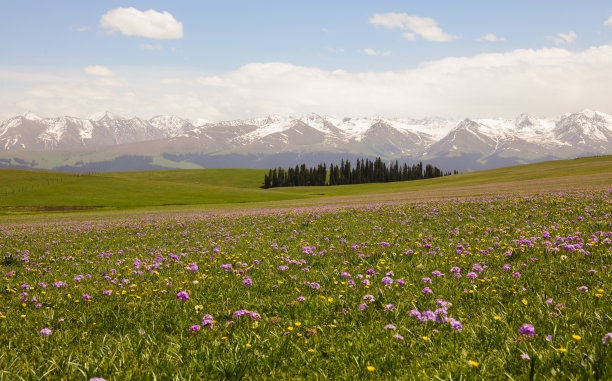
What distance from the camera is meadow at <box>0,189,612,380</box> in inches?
156

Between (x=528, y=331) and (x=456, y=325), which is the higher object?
(x=528, y=331)

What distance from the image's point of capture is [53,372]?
406 centimetres

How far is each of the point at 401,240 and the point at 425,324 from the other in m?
7.32

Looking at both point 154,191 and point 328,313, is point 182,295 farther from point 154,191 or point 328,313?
point 154,191

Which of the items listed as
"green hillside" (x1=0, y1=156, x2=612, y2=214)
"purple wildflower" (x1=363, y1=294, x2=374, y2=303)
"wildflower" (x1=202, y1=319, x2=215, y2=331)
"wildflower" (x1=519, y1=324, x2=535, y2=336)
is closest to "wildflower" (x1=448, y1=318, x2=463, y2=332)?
"wildflower" (x1=519, y1=324, x2=535, y2=336)

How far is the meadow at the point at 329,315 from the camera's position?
3.96 meters

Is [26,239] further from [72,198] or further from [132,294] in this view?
[72,198]

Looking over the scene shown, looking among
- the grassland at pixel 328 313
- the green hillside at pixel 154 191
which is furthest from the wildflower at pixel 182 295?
the green hillside at pixel 154 191

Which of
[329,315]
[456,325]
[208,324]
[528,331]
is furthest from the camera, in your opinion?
[329,315]

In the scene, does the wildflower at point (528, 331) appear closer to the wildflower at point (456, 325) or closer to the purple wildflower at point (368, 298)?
the wildflower at point (456, 325)

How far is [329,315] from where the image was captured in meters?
5.69

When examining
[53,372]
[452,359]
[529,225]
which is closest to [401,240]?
[529,225]

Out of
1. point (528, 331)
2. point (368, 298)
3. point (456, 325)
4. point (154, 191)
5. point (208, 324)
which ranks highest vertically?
point (528, 331)

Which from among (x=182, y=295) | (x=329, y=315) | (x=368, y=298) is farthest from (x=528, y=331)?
(x=182, y=295)
